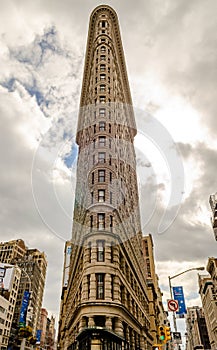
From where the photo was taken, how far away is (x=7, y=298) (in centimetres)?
9581

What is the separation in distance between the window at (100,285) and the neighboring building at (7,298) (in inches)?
3023

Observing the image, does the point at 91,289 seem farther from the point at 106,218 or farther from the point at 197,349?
the point at 197,349

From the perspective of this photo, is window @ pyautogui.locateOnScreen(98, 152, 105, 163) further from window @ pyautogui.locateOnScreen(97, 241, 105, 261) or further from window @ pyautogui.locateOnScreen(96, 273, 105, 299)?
window @ pyautogui.locateOnScreen(96, 273, 105, 299)

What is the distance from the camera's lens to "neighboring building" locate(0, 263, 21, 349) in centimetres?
8806

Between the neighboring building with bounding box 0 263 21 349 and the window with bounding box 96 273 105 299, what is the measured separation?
252 feet

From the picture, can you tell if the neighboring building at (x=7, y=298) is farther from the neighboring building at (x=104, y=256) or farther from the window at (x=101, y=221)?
the window at (x=101, y=221)

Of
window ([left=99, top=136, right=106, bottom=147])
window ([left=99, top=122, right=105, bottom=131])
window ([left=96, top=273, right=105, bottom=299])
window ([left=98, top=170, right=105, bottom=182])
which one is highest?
window ([left=99, top=122, right=105, bottom=131])

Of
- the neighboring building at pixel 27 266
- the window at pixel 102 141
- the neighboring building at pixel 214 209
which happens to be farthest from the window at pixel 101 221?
the neighboring building at pixel 27 266

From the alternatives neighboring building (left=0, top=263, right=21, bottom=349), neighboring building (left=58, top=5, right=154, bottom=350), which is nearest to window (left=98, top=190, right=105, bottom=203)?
neighboring building (left=58, top=5, right=154, bottom=350)

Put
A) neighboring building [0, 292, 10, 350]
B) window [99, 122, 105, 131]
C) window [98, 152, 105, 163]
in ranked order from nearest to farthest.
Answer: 1. window [98, 152, 105, 163]
2. window [99, 122, 105, 131]
3. neighboring building [0, 292, 10, 350]

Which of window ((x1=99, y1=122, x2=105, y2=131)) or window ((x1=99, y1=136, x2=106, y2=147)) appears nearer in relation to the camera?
window ((x1=99, y1=136, x2=106, y2=147))

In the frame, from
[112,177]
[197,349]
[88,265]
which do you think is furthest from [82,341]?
[197,349]

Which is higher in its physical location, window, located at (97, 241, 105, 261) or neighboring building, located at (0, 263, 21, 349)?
neighboring building, located at (0, 263, 21, 349)

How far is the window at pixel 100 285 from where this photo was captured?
84.9 feet
